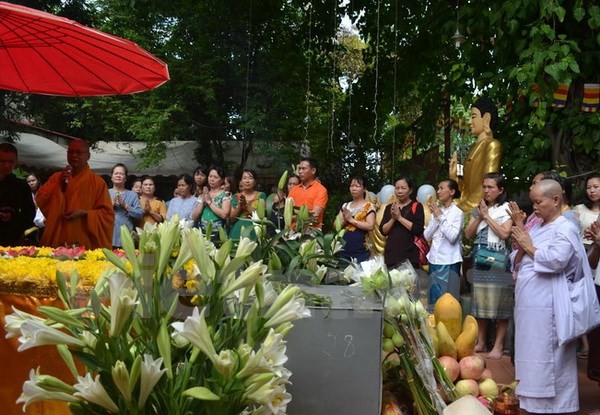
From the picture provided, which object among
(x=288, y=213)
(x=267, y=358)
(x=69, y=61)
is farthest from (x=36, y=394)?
(x=69, y=61)

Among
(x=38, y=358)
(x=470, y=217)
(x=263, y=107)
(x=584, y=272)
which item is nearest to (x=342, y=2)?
(x=263, y=107)

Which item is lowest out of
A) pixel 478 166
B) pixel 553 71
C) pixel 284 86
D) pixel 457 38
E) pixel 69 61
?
pixel 478 166

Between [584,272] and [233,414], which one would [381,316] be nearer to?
[233,414]

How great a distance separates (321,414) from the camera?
73.4 inches

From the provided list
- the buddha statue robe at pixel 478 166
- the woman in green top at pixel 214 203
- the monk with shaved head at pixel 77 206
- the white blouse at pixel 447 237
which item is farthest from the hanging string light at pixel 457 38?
the monk with shaved head at pixel 77 206

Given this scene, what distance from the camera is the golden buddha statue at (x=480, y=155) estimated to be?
304 inches

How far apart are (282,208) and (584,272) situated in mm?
2504

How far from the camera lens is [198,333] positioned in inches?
56.1

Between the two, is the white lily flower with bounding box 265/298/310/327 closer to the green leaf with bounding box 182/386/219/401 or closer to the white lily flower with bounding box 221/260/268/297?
the white lily flower with bounding box 221/260/268/297

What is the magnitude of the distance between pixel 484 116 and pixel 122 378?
705cm

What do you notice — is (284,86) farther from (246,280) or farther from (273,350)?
(273,350)

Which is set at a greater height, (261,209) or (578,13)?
(578,13)

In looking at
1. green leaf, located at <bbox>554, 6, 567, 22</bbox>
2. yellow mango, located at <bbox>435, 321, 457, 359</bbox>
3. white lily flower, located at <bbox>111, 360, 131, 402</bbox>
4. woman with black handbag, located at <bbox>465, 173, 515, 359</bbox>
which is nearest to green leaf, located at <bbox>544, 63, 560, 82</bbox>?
A: green leaf, located at <bbox>554, 6, 567, 22</bbox>

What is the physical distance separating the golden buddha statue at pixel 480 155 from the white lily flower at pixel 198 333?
6.40m
